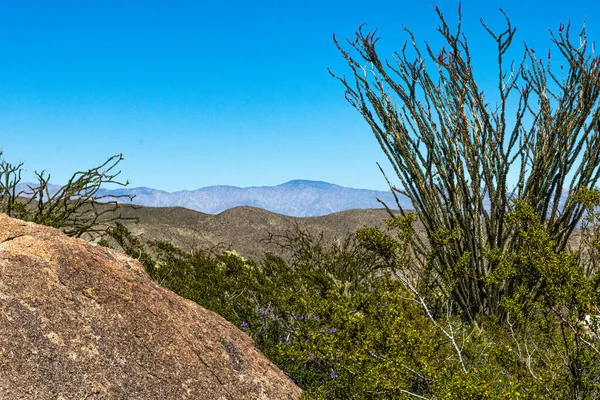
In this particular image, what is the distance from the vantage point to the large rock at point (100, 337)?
275cm

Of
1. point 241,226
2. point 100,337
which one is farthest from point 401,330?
point 241,226

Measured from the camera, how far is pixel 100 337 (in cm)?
298

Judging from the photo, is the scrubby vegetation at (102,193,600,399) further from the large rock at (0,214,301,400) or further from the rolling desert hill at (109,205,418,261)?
the rolling desert hill at (109,205,418,261)

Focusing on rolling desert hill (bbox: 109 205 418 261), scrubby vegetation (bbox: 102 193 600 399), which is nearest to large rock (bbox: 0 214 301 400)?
scrubby vegetation (bbox: 102 193 600 399)

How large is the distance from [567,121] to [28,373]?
6.67 metres

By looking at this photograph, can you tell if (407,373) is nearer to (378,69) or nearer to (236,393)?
(236,393)

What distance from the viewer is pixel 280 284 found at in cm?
668

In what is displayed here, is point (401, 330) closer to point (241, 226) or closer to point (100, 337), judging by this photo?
point (100, 337)

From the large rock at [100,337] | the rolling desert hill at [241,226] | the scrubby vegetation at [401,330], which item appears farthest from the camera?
the rolling desert hill at [241,226]

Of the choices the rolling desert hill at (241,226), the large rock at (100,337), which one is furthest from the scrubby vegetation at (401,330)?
the rolling desert hill at (241,226)

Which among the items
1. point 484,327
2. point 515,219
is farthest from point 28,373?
point 484,327

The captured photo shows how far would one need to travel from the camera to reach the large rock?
275 cm

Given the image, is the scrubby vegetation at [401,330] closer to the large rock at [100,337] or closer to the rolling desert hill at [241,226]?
the large rock at [100,337]

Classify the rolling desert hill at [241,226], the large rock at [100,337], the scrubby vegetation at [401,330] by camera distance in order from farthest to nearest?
1. the rolling desert hill at [241,226]
2. the scrubby vegetation at [401,330]
3. the large rock at [100,337]
